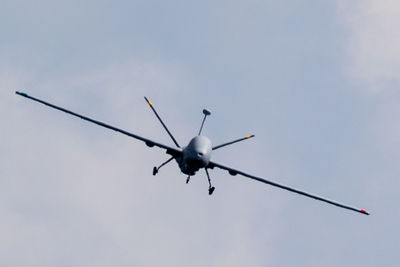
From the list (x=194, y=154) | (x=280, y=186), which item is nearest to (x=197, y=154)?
(x=194, y=154)

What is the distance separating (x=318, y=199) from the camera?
7562 centimetres

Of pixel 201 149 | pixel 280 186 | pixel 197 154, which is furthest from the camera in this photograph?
pixel 280 186

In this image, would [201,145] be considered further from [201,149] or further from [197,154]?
[197,154]

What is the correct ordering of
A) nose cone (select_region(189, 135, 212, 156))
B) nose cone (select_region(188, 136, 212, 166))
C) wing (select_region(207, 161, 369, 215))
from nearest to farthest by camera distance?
nose cone (select_region(188, 136, 212, 166)), nose cone (select_region(189, 135, 212, 156)), wing (select_region(207, 161, 369, 215))

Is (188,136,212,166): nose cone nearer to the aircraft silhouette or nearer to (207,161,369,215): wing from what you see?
the aircraft silhouette

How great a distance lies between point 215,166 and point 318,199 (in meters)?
12.3

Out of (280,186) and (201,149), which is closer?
(201,149)

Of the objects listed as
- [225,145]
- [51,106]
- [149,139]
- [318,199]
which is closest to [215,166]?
[225,145]

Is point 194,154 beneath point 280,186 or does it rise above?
beneath

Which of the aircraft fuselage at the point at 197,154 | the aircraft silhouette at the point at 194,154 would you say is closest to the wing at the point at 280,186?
the aircraft silhouette at the point at 194,154

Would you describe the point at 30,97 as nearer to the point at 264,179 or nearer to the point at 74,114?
the point at 74,114

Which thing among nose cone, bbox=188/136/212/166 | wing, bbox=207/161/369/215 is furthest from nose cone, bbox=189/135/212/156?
wing, bbox=207/161/369/215

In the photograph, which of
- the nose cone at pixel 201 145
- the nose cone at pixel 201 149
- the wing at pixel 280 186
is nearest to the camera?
the nose cone at pixel 201 149

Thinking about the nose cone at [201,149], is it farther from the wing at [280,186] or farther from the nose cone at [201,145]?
the wing at [280,186]
